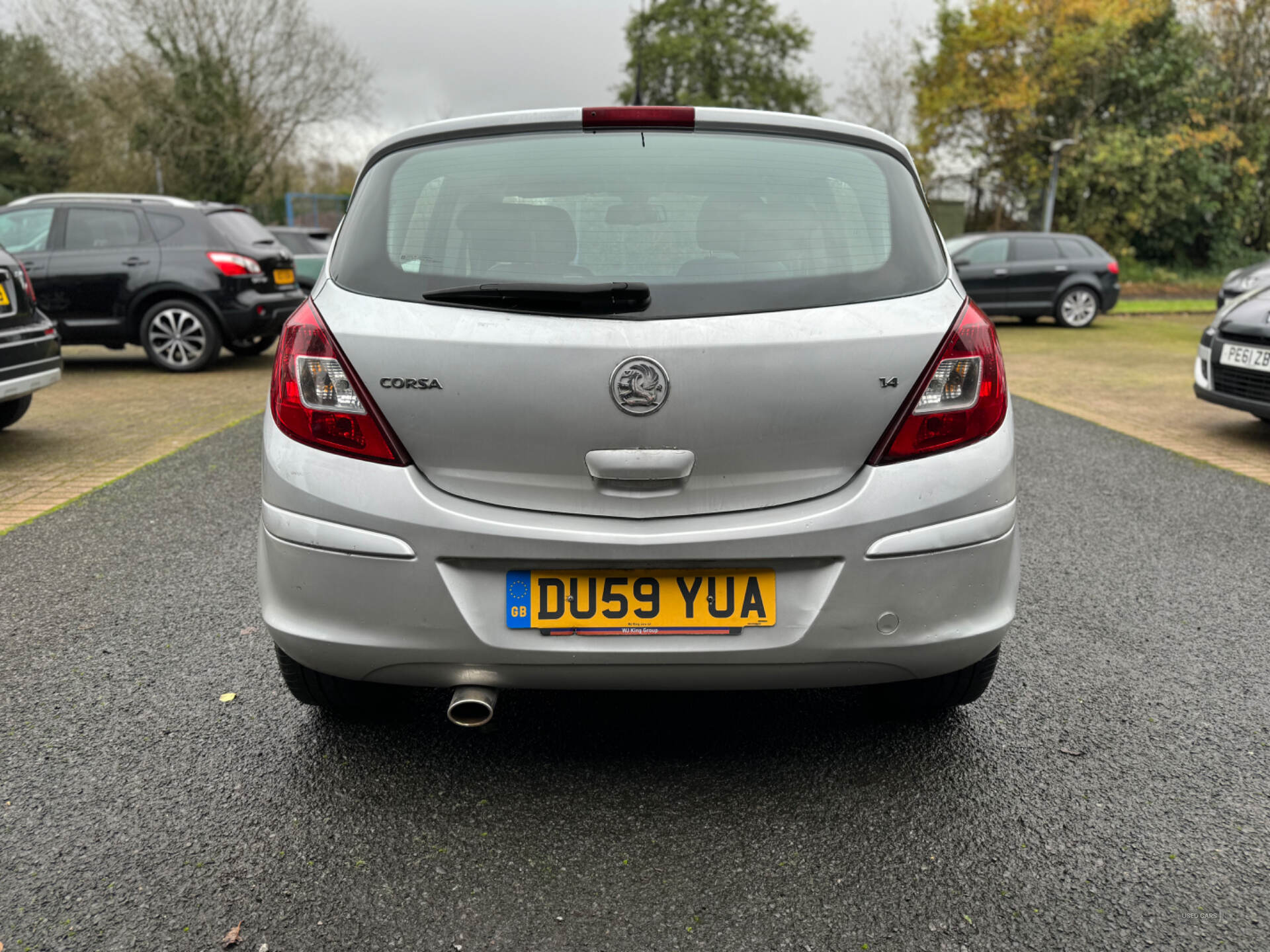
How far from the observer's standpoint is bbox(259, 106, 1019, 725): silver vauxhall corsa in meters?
2.30

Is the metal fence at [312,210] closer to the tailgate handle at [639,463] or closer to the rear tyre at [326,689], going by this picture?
the rear tyre at [326,689]

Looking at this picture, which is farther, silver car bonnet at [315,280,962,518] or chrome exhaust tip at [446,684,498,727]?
chrome exhaust tip at [446,684,498,727]

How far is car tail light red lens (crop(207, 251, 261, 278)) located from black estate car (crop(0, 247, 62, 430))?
13.3 ft

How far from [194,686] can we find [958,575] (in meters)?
2.26

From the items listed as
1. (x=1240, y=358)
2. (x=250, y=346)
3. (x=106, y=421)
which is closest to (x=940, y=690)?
(x=1240, y=358)

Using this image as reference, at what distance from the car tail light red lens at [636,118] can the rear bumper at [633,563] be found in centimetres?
95

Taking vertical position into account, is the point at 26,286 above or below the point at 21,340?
above

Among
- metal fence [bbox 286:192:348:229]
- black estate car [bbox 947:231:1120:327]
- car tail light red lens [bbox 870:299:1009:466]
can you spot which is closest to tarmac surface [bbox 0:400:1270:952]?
car tail light red lens [bbox 870:299:1009:466]

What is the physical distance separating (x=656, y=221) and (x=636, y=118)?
1.02 ft

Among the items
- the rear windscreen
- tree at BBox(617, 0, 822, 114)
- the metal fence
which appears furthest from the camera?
tree at BBox(617, 0, 822, 114)

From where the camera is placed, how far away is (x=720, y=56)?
173 feet

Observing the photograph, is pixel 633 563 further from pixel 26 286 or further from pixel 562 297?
pixel 26 286

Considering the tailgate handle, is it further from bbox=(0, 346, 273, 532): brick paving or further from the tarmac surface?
bbox=(0, 346, 273, 532): brick paving

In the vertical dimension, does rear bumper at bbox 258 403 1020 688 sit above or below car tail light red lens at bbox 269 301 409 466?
below
